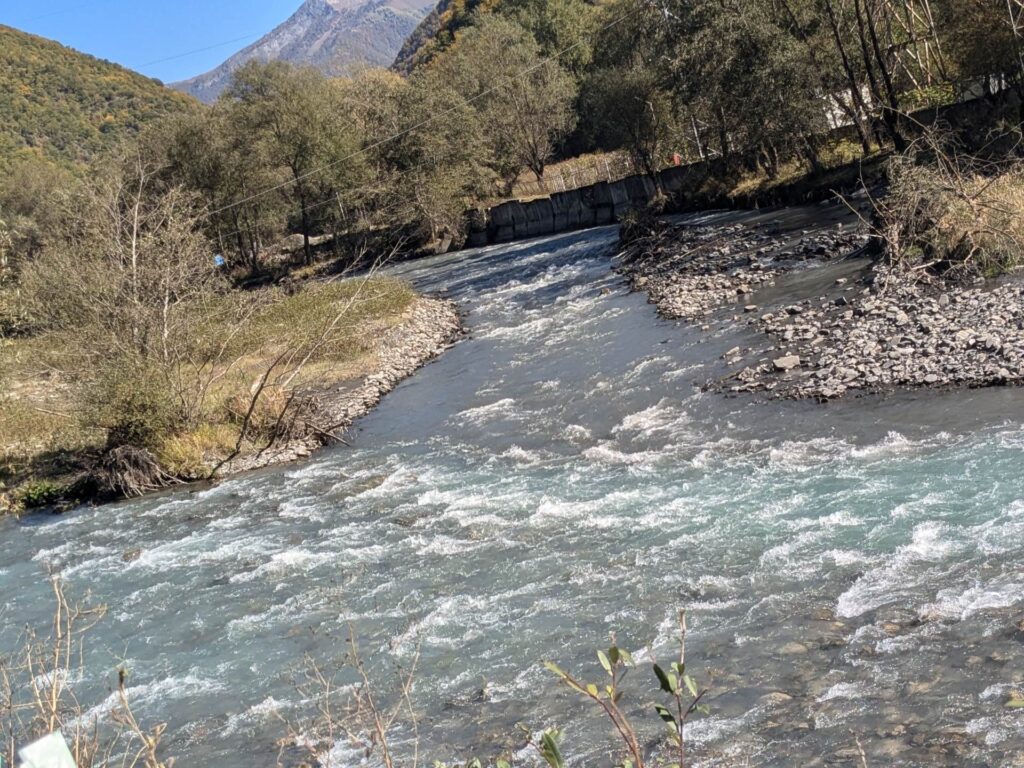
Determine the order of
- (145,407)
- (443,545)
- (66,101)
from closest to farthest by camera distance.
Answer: (443,545), (145,407), (66,101)

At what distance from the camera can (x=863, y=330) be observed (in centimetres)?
1546

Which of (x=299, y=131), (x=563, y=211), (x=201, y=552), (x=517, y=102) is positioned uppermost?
(x=299, y=131)

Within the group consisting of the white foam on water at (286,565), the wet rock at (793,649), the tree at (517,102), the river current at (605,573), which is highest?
the tree at (517,102)

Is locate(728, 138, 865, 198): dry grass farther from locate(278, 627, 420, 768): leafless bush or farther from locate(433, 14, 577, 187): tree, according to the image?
locate(278, 627, 420, 768): leafless bush

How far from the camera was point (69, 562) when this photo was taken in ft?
43.8

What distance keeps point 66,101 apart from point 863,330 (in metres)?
123

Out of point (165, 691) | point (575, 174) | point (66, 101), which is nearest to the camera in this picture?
point (165, 691)

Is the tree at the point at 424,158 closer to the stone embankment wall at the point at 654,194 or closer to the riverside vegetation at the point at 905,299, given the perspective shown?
the stone embankment wall at the point at 654,194

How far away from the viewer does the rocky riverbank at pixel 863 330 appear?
43.1ft

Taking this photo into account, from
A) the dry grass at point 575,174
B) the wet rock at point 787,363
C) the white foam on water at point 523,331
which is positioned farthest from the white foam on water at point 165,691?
the dry grass at point 575,174

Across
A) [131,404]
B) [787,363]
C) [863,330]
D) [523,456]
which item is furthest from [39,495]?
[863,330]

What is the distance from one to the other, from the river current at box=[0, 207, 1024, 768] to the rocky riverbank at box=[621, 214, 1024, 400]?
65 cm

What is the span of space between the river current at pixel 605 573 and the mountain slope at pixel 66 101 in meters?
90.9

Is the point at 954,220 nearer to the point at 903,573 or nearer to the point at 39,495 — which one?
the point at 903,573
